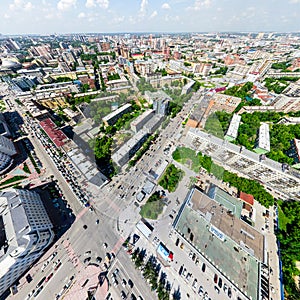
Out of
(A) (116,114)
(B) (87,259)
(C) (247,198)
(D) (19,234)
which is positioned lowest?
(B) (87,259)

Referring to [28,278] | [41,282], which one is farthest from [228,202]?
[28,278]

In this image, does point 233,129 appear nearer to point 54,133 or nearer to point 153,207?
point 153,207

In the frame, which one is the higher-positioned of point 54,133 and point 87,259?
point 54,133

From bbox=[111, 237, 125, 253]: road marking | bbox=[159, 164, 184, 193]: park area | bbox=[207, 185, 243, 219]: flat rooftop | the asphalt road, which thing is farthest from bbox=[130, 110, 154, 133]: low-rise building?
bbox=[111, 237, 125, 253]: road marking

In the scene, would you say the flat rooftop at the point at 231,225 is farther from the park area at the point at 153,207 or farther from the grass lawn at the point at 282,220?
the grass lawn at the point at 282,220

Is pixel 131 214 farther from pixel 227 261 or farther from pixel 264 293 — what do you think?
pixel 264 293

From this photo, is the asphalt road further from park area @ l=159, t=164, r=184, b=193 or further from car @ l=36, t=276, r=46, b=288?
park area @ l=159, t=164, r=184, b=193

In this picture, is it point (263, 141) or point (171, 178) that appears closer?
point (171, 178)

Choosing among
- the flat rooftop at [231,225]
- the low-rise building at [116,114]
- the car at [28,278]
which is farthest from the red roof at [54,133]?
the flat rooftop at [231,225]

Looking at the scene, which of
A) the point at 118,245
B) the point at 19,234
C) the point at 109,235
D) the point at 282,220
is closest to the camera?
the point at 19,234
